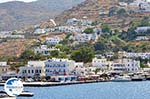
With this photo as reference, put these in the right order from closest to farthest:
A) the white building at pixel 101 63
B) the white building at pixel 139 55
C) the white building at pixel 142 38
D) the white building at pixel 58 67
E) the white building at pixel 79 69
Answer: the white building at pixel 58 67, the white building at pixel 79 69, the white building at pixel 101 63, the white building at pixel 139 55, the white building at pixel 142 38

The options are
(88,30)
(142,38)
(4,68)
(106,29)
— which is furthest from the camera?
(88,30)

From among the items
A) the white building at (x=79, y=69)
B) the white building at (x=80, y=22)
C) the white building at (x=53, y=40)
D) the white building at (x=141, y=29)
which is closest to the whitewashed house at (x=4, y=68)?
the white building at (x=79, y=69)

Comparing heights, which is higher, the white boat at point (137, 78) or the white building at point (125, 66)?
the white building at point (125, 66)

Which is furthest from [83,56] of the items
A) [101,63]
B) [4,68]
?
[4,68]

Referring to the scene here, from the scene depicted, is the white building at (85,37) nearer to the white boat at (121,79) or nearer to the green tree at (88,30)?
the green tree at (88,30)

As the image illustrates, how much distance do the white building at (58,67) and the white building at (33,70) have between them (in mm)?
1054

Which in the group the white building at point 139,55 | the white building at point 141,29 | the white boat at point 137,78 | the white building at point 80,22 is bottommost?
the white boat at point 137,78

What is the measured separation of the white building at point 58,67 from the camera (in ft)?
400

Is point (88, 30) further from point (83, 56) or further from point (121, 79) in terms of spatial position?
point (121, 79)

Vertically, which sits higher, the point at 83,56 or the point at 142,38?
the point at 142,38

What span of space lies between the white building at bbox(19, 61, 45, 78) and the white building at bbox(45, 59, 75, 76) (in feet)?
3.46

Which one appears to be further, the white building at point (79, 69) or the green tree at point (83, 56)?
the green tree at point (83, 56)

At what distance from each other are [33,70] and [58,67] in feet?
14.6

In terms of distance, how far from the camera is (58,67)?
123 metres
